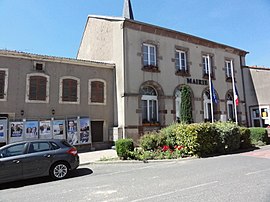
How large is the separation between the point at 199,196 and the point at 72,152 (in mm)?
4760

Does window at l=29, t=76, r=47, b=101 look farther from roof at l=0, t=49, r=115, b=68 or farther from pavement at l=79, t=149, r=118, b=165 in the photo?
pavement at l=79, t=149, r=118, b=165

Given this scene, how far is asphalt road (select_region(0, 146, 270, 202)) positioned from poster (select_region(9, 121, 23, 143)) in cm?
547

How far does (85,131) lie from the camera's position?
13984 mm

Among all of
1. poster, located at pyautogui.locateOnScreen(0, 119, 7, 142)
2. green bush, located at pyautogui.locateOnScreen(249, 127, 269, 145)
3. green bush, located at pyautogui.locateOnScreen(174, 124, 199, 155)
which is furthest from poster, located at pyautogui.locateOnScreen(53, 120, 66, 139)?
green bush, located at pyautogui.locateOnScreen(249, 127, 269, 145)

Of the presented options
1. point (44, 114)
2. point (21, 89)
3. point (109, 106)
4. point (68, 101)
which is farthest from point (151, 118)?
point (21, 89)

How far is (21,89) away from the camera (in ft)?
42.3

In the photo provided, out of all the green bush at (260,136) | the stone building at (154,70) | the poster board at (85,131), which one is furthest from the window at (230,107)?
the poster board at (85,131)

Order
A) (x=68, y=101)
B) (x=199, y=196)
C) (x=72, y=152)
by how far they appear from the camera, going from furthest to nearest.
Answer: (x=68, y=101), (x=72, y=152), (x=199, y=196)

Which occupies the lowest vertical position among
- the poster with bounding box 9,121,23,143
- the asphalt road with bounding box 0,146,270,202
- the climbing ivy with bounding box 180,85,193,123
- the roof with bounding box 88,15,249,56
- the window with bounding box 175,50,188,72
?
the asphalt road with bounding box 0,146,270,202

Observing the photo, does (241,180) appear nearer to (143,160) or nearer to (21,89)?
(143,160)

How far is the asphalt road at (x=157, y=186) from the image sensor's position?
4996 millimetres

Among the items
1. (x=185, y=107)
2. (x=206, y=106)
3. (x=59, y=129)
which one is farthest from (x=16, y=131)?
(x=206, y=106)

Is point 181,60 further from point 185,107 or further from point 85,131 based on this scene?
point 85,131

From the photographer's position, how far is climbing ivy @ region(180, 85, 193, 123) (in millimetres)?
15406
